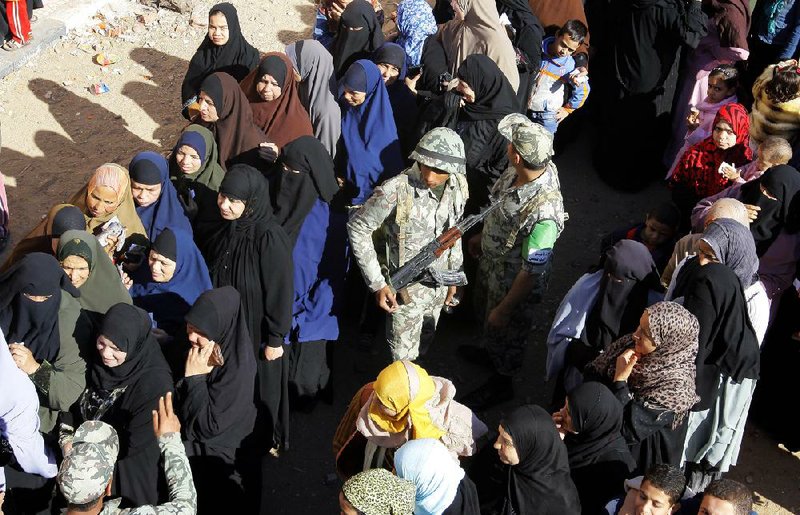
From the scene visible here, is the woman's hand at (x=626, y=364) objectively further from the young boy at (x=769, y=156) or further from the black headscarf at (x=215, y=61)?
the black headscarf at (x=215, y=61)

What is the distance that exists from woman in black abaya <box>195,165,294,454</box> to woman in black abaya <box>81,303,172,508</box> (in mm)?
814

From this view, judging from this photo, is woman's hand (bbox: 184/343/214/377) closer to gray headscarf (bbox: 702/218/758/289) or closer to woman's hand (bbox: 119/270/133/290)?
woman's hand (bbox: 119/270/133/290)

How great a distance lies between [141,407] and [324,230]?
5.32ft

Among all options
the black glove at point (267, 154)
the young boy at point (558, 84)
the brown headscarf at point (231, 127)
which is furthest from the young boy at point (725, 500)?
the young boy at point (558, 84)

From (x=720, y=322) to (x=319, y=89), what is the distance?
10.0 ft

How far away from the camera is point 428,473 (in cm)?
322

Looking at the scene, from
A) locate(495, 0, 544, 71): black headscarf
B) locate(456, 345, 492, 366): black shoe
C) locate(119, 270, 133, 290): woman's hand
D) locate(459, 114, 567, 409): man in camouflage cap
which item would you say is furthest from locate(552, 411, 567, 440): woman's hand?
locate(495, 0, 544, 71): black headscarf

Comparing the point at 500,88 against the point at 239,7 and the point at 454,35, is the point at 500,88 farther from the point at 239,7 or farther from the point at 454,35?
the point at 239,7

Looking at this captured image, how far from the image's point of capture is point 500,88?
5.42 m

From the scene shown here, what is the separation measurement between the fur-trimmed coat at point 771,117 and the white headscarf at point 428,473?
11.1 ft

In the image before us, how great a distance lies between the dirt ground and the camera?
500 centimetres

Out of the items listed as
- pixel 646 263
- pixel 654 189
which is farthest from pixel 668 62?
pixel 646 263

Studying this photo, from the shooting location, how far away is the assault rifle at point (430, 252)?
15.3ft

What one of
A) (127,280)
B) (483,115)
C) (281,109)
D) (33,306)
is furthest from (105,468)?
(483,115)
